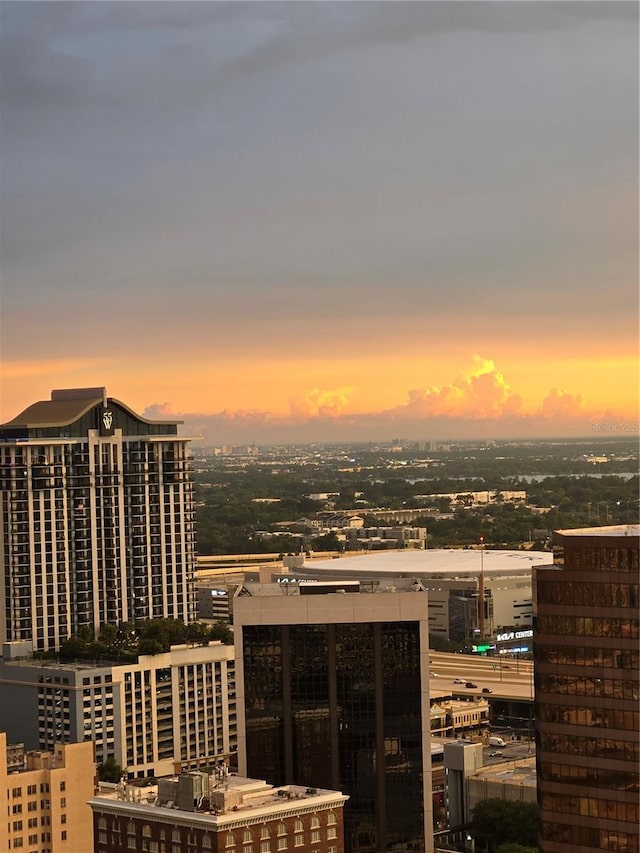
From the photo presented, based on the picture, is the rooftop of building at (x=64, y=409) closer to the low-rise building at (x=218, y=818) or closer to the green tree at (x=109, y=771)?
the green tree at (x=109, y=771)

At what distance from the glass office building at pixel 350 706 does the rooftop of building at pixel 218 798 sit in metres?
7.11

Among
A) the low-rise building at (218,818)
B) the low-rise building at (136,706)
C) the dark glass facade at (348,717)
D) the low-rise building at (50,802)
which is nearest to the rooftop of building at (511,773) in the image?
the low-rise building at (136,706)

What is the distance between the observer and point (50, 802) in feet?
216

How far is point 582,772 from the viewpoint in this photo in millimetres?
43406

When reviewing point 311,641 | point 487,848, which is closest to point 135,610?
point 487,848

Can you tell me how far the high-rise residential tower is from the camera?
111 m

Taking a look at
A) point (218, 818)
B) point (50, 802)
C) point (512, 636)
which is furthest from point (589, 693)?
point (512, 636)

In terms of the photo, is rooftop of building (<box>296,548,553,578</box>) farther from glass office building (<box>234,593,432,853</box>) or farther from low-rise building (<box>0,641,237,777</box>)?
glass office building (<box>234,593,432,853</box>)

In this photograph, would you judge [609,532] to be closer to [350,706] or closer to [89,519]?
[350,706]

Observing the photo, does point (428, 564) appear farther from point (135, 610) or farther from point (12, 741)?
point (12, 741)

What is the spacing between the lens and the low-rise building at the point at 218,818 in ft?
159

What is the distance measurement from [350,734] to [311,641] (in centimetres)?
341

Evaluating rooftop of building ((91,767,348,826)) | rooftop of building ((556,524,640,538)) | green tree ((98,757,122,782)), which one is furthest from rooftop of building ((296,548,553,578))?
rooftop of building ((556,524,640,538))

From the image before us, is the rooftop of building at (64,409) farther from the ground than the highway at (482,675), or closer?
farther from the ground
